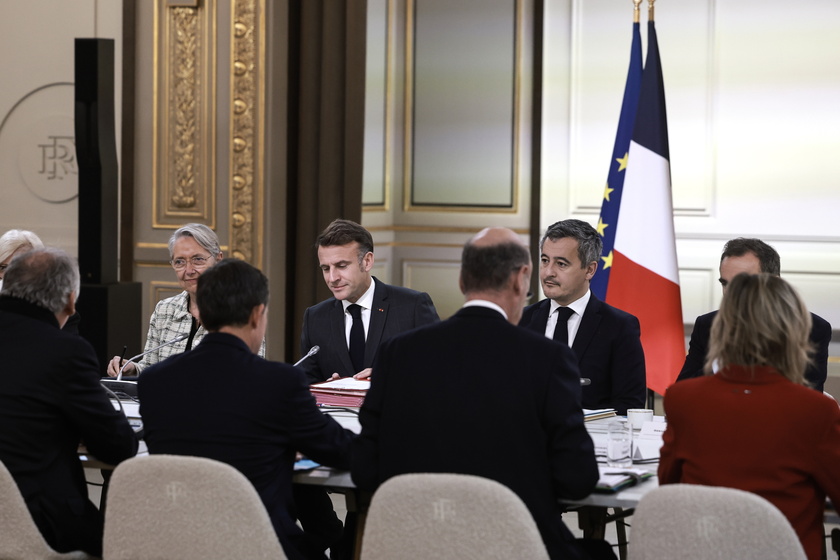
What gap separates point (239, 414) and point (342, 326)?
1.37 metres

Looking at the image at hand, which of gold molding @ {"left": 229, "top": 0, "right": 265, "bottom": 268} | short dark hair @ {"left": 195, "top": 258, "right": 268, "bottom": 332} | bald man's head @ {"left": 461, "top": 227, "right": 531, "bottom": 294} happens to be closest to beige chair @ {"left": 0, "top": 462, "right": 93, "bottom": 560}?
short dark hair @ {"left": 195, "top": 258, "right": 268, "bottom": 332}

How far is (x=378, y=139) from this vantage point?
692 centimetres

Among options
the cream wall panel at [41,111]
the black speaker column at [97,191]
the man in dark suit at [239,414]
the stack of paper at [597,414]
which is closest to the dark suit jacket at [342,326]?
the stack of paper at [597,414]

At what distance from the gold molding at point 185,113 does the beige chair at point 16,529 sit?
11.5 ft

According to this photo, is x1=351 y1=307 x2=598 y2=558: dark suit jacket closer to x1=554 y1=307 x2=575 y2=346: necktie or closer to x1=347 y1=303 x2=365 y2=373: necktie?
x1=554 y1=307 x2=575 y2=346: necktie

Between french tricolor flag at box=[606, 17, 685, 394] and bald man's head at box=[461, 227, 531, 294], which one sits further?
french tricolor flag at box=[606, 17, 685, 394]

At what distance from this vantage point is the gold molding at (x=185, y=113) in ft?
19.0

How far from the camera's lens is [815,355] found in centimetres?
333

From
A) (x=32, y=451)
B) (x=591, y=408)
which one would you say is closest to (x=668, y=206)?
(x=591, y=408)

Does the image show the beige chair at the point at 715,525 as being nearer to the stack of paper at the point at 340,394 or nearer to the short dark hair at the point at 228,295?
the short dark hair at the point at 228,295

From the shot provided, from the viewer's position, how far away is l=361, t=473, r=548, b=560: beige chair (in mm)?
1941

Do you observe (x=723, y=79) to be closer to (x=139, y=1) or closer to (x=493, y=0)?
(x=493, y=0)

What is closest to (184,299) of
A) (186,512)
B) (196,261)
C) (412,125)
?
(196,261)

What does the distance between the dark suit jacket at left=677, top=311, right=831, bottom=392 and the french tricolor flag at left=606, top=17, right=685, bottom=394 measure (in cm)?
127
